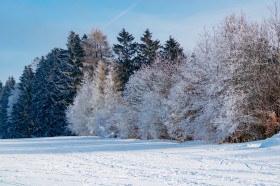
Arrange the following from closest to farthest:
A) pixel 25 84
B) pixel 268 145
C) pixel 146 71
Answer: pixel 268 145
pixel 146 71
pixel 25 84

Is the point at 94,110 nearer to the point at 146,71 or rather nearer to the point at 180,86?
the point at 146,71

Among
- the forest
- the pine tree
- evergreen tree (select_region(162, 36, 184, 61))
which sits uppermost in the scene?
the pine tree

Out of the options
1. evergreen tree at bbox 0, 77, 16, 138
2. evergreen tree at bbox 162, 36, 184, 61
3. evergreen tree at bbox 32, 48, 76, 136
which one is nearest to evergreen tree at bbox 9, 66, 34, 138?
evergreen tree at bbox 32, 48, 76, 136

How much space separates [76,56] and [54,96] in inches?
303

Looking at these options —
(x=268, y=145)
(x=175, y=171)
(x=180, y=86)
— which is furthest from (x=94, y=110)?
(x=175, y=171)

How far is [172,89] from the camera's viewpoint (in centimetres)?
2691

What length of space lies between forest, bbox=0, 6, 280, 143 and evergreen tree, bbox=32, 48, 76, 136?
0.16 metres

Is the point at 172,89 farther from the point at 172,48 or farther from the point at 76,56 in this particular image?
the point at 76,56

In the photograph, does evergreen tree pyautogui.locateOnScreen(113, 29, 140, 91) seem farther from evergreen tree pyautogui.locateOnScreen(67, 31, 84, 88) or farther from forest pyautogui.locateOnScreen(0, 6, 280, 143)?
evergreen tree pyautogui.locateOnScreen(67, 31, 84, 88)

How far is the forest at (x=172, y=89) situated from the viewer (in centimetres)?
2139

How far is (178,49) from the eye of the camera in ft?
135

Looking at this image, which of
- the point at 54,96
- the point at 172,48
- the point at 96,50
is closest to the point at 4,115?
the point at 54,96

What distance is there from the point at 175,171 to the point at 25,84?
6013cm

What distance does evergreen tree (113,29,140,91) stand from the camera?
45.3 metres
